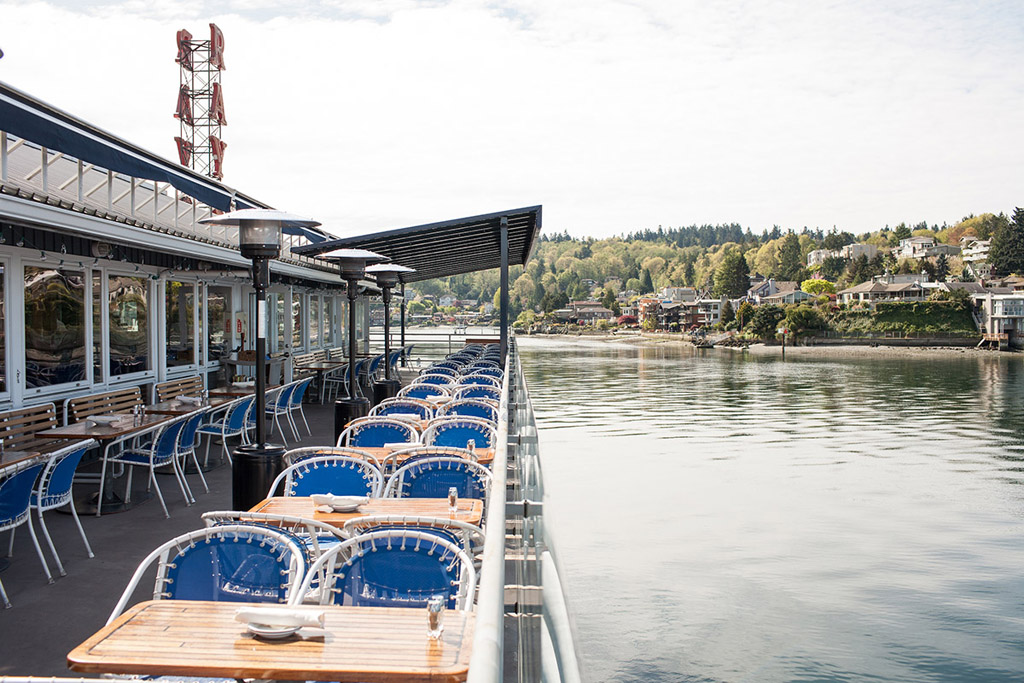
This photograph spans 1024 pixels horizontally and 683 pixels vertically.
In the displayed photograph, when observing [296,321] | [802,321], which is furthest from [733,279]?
[296,321]

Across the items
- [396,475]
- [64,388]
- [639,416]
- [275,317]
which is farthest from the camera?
[639,416]

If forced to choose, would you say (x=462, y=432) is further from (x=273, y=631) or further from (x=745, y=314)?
(x=745, y=314)

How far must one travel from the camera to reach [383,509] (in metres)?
4.25

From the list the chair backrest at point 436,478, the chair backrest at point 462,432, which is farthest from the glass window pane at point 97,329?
the chair backrest at point 436,478

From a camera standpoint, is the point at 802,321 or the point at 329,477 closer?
the point at 329,477

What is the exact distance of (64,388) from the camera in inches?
366

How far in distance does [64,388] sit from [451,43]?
24.8 metres

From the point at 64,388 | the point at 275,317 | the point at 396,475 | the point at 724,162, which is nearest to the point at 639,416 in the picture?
the point at 275,317

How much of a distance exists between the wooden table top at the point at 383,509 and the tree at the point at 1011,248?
127 meters

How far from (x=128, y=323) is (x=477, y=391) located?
196 inches

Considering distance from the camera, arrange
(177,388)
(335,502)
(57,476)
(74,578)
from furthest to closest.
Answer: (177,388) → (57,476) → (74,578) → (335,502)

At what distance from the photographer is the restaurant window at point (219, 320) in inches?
Result: 555

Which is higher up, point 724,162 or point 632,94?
point 724,162

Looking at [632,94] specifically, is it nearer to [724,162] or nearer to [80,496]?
[80,496]
